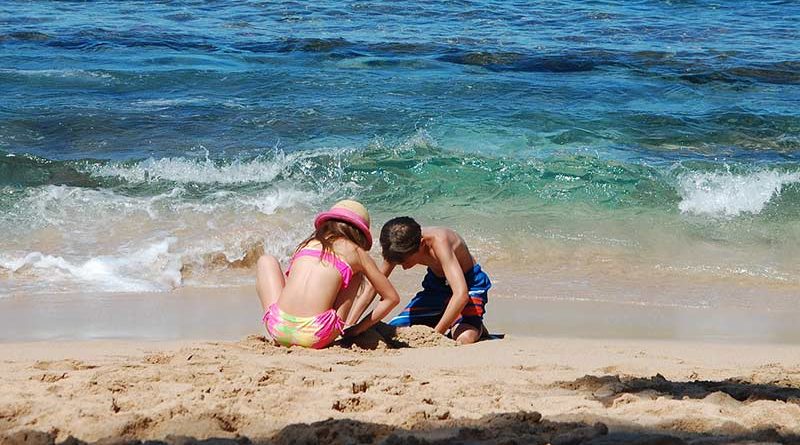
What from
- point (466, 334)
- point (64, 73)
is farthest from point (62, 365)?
point (64, 73)

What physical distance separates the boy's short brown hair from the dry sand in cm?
46

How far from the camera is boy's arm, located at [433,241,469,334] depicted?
5641mm

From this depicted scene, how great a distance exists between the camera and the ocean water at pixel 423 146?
25.3 feet

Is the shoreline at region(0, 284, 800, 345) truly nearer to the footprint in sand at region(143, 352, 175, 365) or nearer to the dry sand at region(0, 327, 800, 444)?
the dry sand at region(0, 327, 800, 444)

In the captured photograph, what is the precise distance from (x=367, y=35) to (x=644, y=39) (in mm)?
4278

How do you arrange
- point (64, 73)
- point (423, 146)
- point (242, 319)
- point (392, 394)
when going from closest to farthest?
point (392, 394) < point (242, 319) < point (423, 146) < point (64, 73)

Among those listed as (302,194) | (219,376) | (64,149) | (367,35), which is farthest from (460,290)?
(367,35)

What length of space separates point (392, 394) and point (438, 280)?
205cm

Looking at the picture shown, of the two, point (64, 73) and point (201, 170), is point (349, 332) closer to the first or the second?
point (201, 170)

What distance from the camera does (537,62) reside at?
14453 millimetres

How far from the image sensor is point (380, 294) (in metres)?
5.39

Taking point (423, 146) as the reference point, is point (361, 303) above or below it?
above

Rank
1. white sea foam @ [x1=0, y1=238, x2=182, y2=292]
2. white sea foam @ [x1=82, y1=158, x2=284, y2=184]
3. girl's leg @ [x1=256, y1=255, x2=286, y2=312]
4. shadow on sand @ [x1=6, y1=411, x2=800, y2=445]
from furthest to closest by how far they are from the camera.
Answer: white sea foam @ [x1=82, y1=158, x2=284, y2=184] < white sea foam @ [x1=0, y1=238, x2=182, y2=292] < girl's leg @ [x1=256, y1=255, x2=286, y2=312] < shadow on sand @ [x1=6, y1=411, x2=800, y2=445]

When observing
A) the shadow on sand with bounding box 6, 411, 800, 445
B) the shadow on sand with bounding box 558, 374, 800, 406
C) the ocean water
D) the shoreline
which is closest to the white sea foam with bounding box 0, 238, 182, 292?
the ocean water
